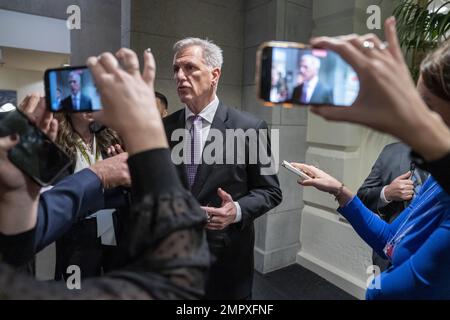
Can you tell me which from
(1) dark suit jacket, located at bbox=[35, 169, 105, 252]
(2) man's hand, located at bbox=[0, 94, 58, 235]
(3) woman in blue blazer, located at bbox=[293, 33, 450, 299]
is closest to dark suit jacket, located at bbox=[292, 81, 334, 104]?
(3) woman in blue blazer, located at bbox=[293, 33, 450, 299]

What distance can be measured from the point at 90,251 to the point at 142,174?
3.58 feet

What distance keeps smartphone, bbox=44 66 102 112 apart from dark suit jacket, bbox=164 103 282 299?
0.67 m

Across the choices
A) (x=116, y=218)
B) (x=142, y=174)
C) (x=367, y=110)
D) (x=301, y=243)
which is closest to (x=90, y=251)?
(x=116, y=218)

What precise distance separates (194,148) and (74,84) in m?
0.74

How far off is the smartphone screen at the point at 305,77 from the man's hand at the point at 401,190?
101 cm

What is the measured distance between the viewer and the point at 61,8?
294cm

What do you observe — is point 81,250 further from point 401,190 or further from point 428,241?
point 401,190

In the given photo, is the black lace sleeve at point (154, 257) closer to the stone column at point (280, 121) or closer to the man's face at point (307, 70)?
the man's face at point (307, 70)

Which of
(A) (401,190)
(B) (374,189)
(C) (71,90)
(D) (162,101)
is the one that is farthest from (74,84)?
(D) (162,101)

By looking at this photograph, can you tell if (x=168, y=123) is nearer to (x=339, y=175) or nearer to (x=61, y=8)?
(x=339, y=175)

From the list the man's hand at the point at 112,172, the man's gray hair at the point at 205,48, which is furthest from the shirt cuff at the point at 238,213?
the man's gray hair at the point at 205,48

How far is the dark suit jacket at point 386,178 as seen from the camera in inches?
55.4

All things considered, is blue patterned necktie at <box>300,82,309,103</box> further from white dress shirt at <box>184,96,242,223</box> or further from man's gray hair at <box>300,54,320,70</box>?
white dress shirt at <box>184,96,242,223</box>

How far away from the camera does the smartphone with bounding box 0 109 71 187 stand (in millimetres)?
509
